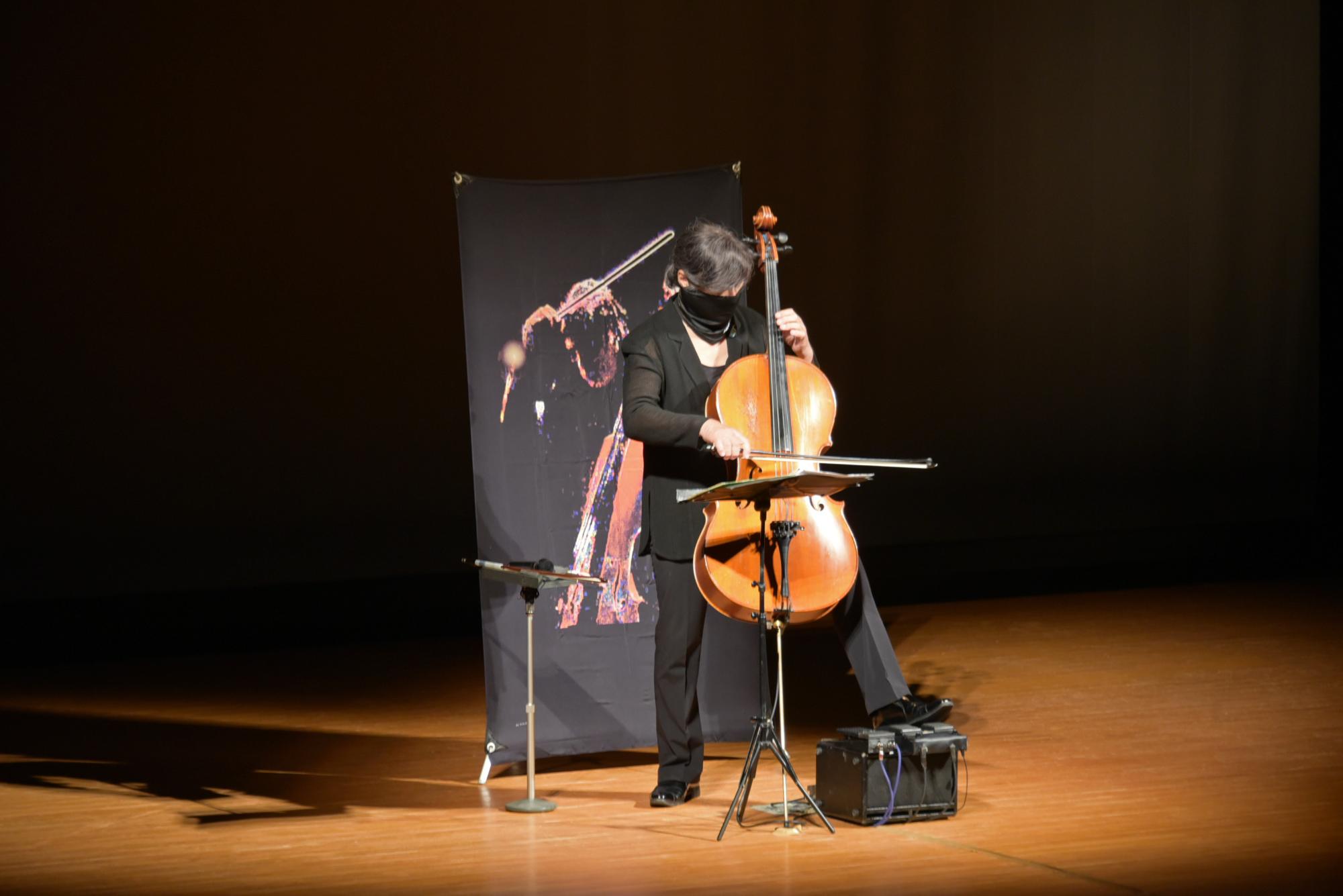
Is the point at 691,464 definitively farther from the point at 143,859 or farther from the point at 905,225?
the point at 905,225

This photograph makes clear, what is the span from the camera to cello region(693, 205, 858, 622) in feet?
11.9

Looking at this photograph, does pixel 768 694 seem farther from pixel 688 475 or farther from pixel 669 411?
pixel 669 411

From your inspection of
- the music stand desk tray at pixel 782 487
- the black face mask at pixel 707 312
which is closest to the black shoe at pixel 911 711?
the music stand desk tray at pixel 782 487

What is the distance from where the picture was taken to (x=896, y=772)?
3.74 meters

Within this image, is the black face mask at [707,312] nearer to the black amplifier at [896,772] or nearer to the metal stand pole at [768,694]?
the metal stand pole at [768,694]

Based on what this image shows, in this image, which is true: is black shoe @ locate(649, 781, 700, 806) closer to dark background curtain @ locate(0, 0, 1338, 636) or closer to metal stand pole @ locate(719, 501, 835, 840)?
metal stand pole @ locate(719, 501, 835, 840)

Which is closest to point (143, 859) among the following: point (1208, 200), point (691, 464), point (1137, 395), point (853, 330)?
point (691, 464)

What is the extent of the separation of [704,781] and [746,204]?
3.93 m

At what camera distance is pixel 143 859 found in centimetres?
369

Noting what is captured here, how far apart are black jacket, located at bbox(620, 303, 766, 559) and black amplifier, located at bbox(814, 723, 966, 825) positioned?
25.1 inches

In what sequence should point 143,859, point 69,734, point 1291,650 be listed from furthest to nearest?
point 1291,650 < point 69,734 < point 143,859

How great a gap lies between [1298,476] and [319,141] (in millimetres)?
5562

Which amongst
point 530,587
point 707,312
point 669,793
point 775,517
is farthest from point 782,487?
point 669,793

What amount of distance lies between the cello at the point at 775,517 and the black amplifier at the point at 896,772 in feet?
1.14
